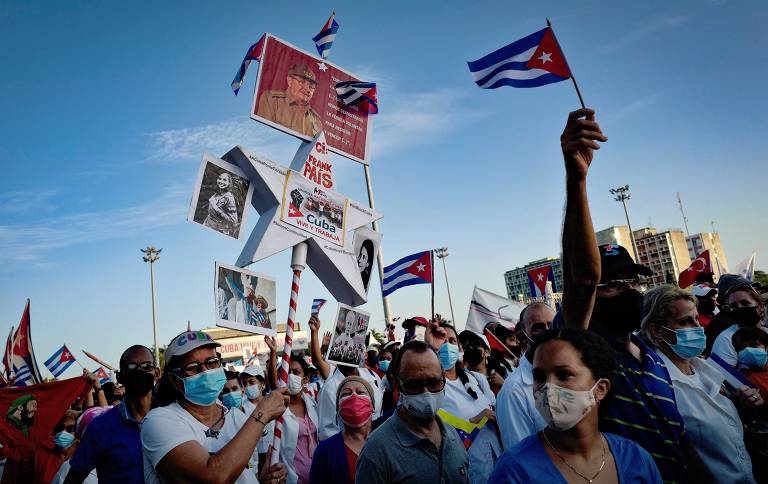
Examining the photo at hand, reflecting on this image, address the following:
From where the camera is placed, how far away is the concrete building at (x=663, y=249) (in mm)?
117750

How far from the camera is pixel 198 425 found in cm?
296

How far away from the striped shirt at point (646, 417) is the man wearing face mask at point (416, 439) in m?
0.88

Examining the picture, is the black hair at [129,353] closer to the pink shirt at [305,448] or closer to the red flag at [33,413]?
the pink shirt at [305,448]

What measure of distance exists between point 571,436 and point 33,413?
7140 mm

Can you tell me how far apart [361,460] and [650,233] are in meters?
141

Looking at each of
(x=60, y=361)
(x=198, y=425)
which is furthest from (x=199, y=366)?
(x=60, y=361)

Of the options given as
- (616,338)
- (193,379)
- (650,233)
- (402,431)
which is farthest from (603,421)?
(650,233)

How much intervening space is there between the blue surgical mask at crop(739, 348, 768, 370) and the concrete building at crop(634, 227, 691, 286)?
413 feet

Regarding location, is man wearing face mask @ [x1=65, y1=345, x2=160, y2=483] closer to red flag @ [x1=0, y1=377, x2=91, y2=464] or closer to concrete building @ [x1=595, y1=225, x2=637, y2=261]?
red flag @ [x1=0, y1=377, x2=91, y2=464]

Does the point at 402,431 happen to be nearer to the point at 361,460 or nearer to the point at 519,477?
the point at 361,460

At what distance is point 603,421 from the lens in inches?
98.3

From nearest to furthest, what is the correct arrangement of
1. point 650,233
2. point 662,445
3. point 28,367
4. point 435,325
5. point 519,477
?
1. point 519,477
2. point 662,445
3. point 435,325
4. point 28,367
5. point 650,233

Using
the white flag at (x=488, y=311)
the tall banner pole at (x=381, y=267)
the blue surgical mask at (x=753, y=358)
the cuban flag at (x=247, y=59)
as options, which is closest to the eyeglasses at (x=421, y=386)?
the blue surgical mask at (x=753, y=358)

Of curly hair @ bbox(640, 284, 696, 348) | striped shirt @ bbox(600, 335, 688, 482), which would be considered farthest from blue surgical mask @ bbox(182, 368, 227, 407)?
curly hair @ bbox(640, 284, 696, 348)
